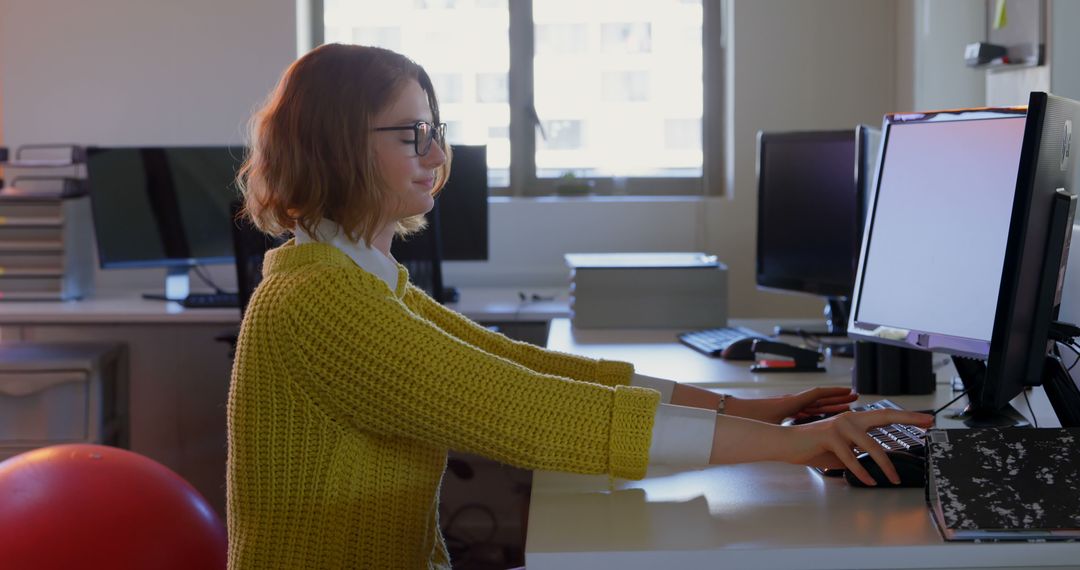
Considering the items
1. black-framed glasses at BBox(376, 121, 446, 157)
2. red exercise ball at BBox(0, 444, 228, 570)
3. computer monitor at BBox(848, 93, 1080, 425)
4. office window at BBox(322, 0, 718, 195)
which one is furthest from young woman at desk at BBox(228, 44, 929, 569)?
office window at BBox(322, 0, 718, 195)

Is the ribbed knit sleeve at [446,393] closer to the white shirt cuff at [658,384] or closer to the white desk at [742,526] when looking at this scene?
the white desk at [742,526]

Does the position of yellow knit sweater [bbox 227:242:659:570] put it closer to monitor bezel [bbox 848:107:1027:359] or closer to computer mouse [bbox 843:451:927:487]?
computer mouse [bbox 843:451:927:487]

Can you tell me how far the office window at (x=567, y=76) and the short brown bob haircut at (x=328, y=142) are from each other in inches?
102

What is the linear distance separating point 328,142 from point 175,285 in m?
2.38

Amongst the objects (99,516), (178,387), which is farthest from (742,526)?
(178,387)

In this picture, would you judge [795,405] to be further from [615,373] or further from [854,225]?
[854,225]

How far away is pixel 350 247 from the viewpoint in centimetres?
130

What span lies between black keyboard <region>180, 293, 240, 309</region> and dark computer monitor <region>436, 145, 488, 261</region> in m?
0.63

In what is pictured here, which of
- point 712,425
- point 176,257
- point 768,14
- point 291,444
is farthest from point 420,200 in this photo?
point 768,14

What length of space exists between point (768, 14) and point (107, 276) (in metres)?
2.32

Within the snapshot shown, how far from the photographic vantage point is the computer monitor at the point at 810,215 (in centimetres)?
242

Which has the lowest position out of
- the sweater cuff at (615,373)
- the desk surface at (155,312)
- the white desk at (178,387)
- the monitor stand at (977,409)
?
the white desk at (178,387)

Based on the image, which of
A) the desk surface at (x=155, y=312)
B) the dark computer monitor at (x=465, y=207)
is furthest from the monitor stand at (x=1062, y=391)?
the dark computer monitor at (x=465, y=207)

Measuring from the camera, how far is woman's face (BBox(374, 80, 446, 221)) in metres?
1.29
